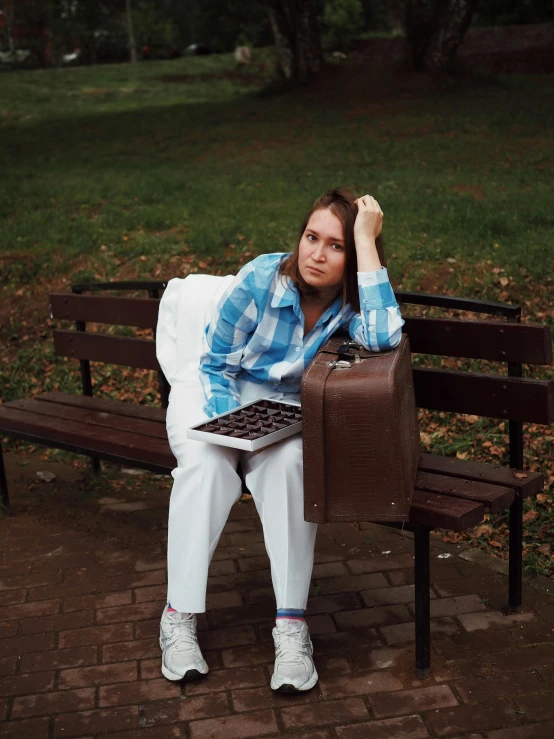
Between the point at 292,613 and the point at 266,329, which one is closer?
the point at 292,613

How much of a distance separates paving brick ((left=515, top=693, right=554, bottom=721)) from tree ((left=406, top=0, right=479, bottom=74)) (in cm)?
1412

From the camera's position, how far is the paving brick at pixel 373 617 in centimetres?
370

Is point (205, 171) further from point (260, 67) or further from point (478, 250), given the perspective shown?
point (260, 67)

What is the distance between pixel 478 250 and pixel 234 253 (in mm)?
2064

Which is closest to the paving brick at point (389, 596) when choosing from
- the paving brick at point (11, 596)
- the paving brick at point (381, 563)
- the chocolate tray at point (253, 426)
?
the paving brick at point (381, 563)

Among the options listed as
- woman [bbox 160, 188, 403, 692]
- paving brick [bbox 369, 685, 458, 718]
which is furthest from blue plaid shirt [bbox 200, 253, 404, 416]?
paving brick [bbox 369, 685, 458, 718]

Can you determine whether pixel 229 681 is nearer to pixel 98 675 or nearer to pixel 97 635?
pixel 98 675

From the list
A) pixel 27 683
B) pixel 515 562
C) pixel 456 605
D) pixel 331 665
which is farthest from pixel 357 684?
Result: pixel 27 683

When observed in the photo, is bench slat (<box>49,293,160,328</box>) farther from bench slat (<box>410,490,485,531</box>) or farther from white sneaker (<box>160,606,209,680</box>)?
bench slat (<box>410,490,485,531</box>)

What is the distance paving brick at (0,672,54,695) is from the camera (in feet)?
10.9

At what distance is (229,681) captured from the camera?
3.32m

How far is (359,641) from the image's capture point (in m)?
3.57

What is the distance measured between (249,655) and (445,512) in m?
0.94

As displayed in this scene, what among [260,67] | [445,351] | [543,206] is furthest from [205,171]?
[260,67]
